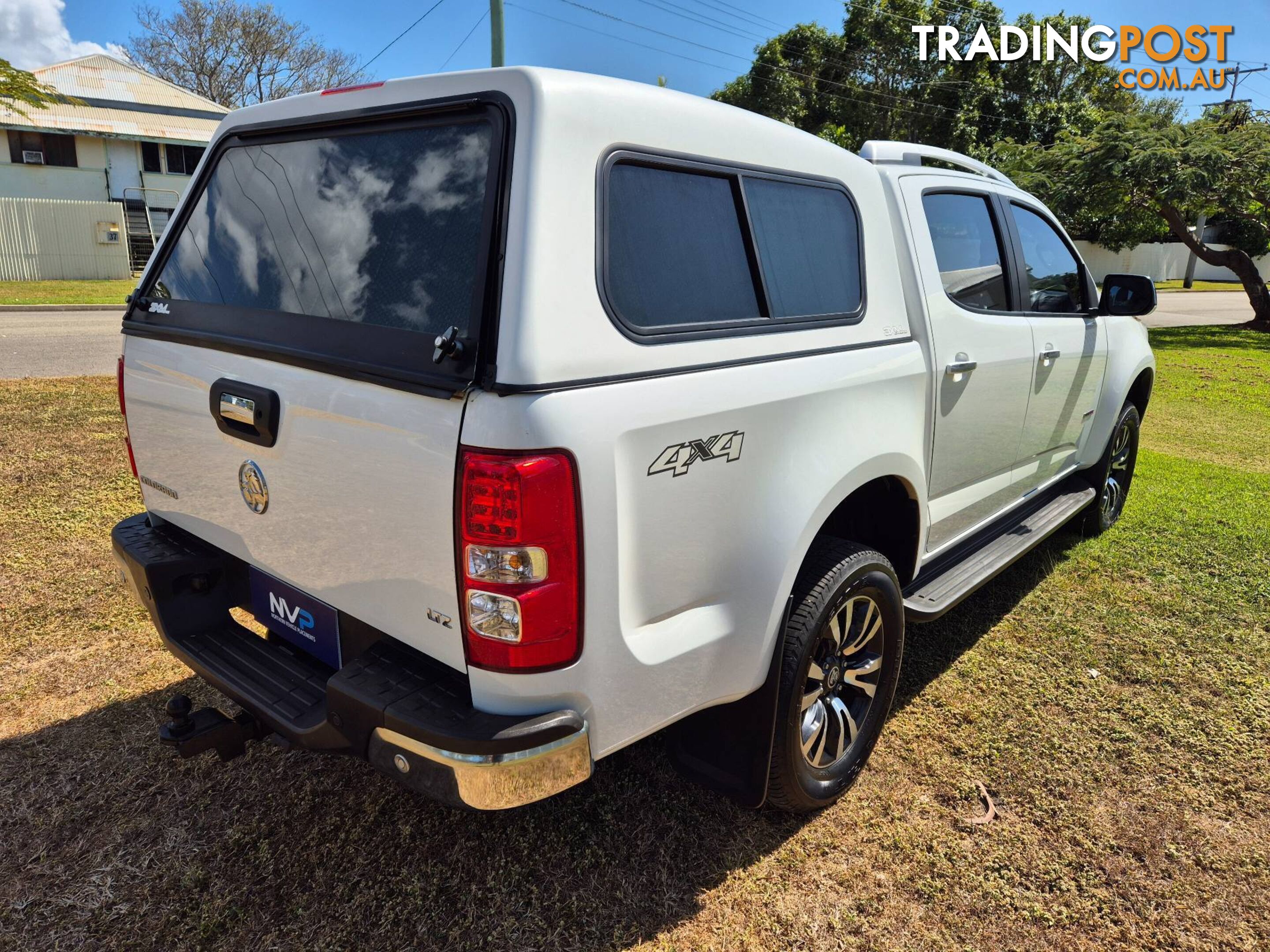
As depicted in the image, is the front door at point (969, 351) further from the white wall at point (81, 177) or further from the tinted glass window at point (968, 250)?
the white wall at point (81, 177)

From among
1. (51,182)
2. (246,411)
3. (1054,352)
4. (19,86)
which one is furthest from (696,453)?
(51,182)

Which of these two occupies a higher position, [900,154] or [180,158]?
[180,158]

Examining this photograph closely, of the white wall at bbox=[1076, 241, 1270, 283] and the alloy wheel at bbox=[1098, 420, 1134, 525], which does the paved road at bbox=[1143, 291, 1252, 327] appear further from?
the alloy wheel at bbox=[1098, 420, 1134, 525]

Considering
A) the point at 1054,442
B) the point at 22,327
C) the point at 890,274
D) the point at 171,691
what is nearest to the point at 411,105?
the point at 890,274

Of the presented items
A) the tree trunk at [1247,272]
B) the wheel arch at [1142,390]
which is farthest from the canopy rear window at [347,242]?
the tree trunk at [1247,272]

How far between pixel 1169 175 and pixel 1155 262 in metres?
32.8

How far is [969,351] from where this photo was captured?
319cm

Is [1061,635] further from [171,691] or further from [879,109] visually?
[879,109]

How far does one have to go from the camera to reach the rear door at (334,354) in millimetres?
1860

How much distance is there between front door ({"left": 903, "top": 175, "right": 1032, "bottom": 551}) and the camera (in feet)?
10.1

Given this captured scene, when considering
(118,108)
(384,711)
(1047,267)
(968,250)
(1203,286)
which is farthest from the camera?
(1203,286)

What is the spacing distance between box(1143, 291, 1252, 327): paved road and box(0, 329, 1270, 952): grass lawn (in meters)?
20.2

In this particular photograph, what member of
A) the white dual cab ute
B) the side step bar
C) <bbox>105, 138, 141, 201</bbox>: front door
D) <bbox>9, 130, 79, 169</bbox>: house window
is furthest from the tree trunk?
<bbox>9, 130, 79, 169</bbox>: house window

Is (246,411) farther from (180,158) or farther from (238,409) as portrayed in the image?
(180,158)
